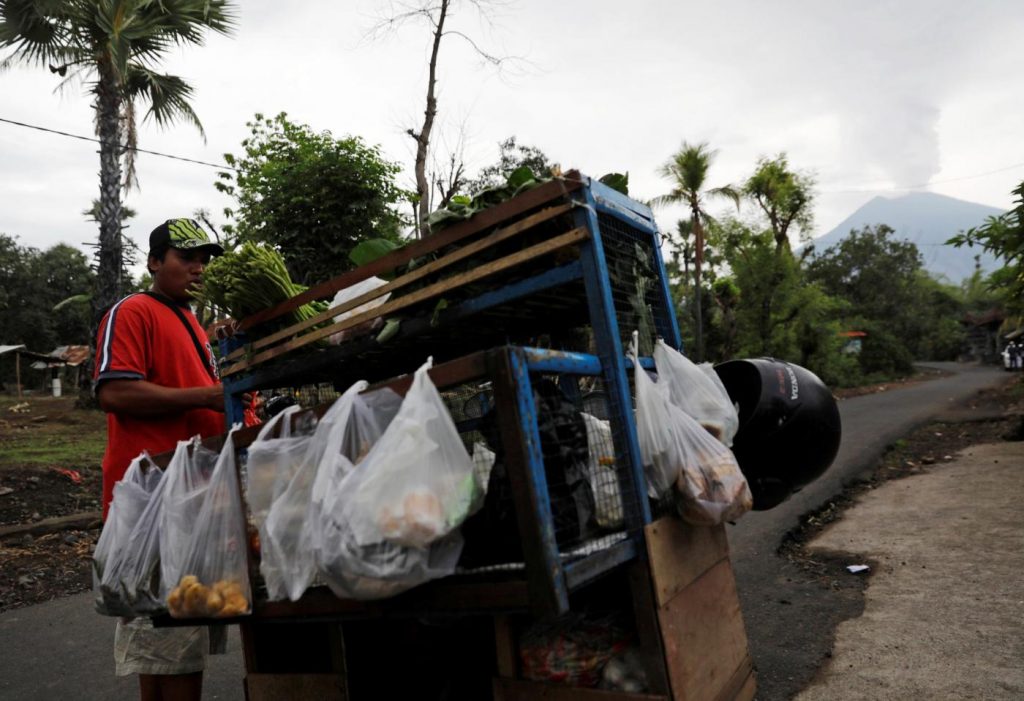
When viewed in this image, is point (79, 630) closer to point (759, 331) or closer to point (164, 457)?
point (164, 457)

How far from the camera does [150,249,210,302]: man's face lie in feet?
8.53

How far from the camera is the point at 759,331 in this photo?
25.5 metres

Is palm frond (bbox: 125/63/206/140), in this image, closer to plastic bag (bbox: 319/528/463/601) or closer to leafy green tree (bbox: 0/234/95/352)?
A: plastic bag (bbox: 319/528/463/601)

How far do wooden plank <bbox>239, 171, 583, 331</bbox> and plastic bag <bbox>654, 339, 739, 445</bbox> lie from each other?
0.66 meters

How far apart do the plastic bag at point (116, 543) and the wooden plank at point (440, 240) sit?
2.20ft

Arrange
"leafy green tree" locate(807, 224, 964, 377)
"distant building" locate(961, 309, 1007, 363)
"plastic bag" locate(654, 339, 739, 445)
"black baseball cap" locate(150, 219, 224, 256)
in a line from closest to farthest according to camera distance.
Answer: "plastic bag" locate(654, 339, 739, 445) → "black baseball cap" locate(150, 219, 224, 256) → "leafy green tree" locate(807, 224, 964, 377) → "distant building" locate(961, 309, 1007, 363)

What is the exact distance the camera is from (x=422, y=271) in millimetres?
2109

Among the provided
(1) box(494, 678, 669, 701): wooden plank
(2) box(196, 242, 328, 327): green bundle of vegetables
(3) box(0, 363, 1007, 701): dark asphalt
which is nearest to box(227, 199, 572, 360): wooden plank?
(2) box(196, 242, 328, 327): green bundle of vegetables

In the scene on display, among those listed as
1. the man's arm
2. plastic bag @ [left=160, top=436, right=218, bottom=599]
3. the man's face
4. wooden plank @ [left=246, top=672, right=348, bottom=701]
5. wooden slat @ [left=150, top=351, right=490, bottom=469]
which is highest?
the man's face

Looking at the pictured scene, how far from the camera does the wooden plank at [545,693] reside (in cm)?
190

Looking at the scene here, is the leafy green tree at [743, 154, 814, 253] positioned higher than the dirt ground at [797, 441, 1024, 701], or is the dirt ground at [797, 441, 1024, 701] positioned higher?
the leafy green tree at [743, 154, 814, 253]

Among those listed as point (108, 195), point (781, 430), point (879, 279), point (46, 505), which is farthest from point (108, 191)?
point (879, 279)

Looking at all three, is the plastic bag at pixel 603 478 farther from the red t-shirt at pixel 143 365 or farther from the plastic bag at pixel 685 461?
the red t-shirt at pixel 143 365

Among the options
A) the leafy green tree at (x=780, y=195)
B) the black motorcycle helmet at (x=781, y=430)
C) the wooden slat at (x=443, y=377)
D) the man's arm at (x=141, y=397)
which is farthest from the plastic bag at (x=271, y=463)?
the leafy green tree at (x=780, y=195)
